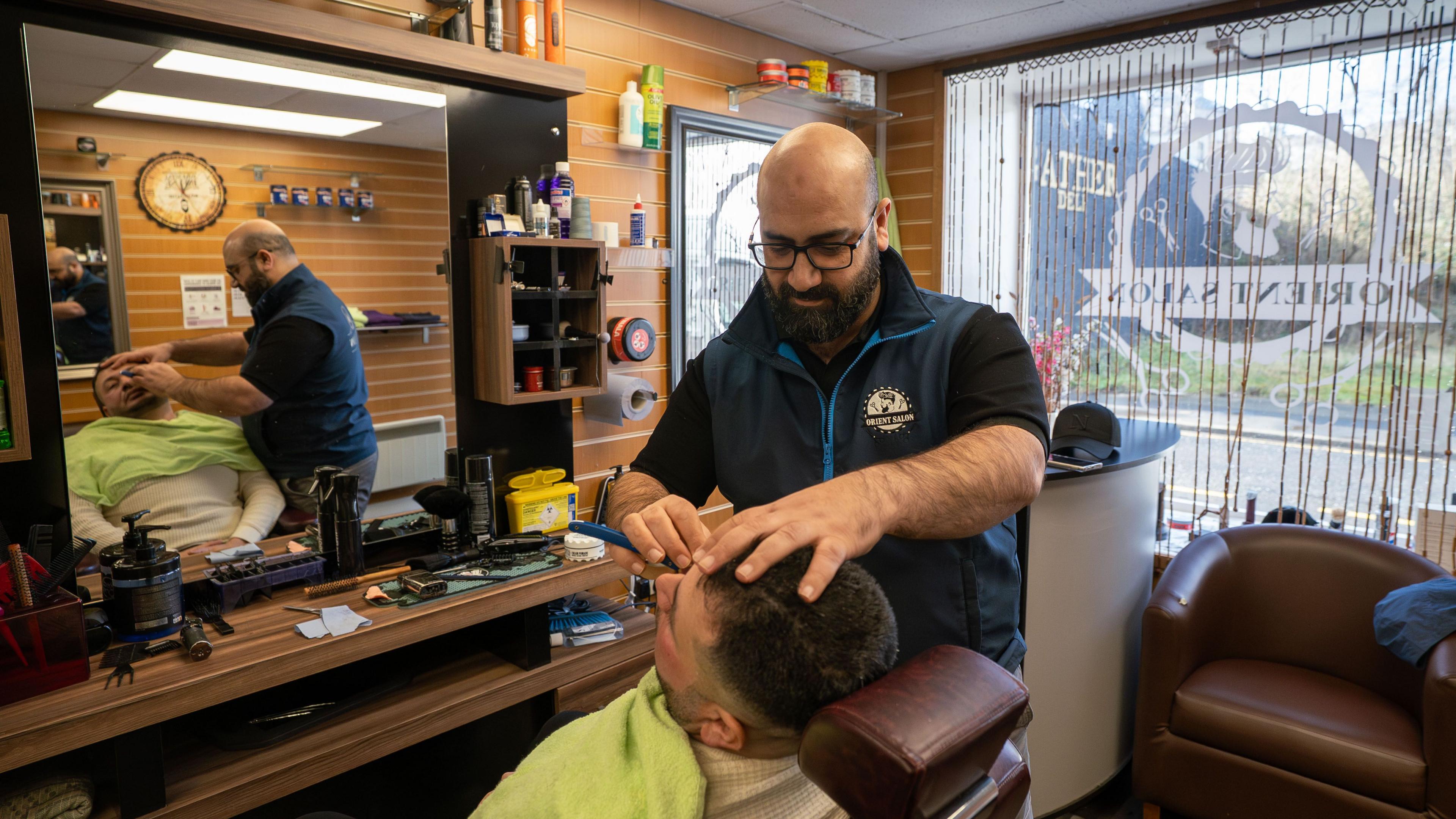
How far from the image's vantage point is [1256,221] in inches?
140

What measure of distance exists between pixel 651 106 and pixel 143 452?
6.66 feet

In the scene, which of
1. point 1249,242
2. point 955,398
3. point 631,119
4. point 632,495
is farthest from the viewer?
point 1249,242

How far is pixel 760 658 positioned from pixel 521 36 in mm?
2338

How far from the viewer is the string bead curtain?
322cm

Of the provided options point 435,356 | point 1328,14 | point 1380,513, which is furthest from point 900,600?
point 1328,14

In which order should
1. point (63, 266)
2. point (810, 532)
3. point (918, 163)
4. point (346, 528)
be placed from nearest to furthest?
point (810, 532), point (63, 266), point (346, 528), point (918, 163)

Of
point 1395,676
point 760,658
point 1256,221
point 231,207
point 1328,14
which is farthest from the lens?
point 1256,221

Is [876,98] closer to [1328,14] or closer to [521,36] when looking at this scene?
[1328,14]

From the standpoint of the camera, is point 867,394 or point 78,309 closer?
point 867,394

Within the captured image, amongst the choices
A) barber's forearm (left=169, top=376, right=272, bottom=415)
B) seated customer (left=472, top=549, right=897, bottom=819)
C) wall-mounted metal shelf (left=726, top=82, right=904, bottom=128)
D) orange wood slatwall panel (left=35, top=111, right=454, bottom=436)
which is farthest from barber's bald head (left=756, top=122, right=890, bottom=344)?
wall-mounted metal shelf (left=726, top=82, right=904, bottom=128)

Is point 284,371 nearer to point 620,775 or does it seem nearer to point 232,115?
point 232,115

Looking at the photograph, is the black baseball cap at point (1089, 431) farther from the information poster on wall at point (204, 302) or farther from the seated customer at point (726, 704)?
the information poster on wall at point (204, 302)

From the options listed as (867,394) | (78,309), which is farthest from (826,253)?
(78,309)

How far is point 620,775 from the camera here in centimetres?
117
